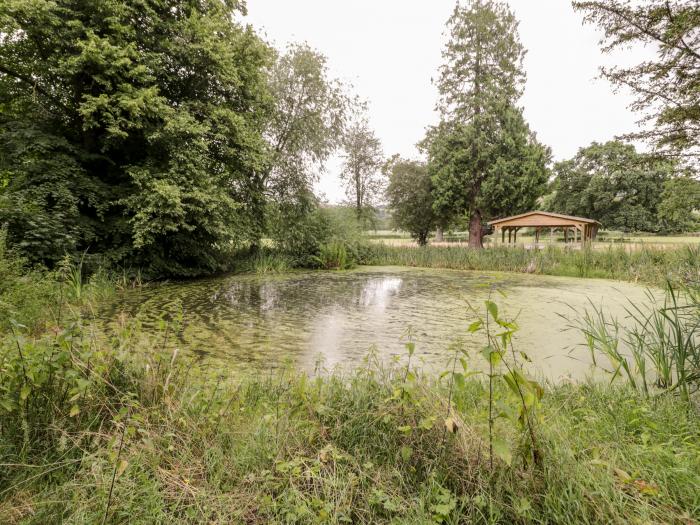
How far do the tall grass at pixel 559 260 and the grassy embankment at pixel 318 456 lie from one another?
7.84 metres

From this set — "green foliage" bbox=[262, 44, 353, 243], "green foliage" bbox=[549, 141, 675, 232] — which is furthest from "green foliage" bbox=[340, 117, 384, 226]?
"green foliage" bbox=[549, 141, 675, 232]

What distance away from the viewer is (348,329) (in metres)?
5.27

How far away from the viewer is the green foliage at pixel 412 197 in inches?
832

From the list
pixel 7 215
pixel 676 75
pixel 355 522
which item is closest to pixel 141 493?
pixel 355 522

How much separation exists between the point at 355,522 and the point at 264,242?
49.0ft

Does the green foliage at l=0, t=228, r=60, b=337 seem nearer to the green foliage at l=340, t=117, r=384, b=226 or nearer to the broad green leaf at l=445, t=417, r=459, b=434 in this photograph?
the broad green leaf at l=445, t=417, r=459, b=434

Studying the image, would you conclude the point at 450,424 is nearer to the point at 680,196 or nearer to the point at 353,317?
the point at 353,317

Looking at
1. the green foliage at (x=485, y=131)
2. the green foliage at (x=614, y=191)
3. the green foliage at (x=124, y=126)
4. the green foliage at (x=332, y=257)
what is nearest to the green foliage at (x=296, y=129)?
the green foliage at (x=332, y=257)

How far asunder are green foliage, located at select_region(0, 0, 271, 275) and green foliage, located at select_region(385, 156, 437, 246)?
474 inches

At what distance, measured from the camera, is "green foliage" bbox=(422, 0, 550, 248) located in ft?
57.8

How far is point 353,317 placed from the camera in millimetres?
6074

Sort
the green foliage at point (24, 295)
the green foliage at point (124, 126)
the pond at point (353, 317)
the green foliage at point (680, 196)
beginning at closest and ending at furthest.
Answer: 1. the green foliage at point (24, 295)
2. the pond at point (353, 317)
3. the green foliage at point (124, 126)
4. the green foliage at point (680, 196)

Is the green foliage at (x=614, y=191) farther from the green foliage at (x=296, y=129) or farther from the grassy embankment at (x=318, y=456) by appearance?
the grassy embankment at (x=318, y=456)

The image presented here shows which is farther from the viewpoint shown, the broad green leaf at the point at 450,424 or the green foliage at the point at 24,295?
the green foliage at the point at 24,295
